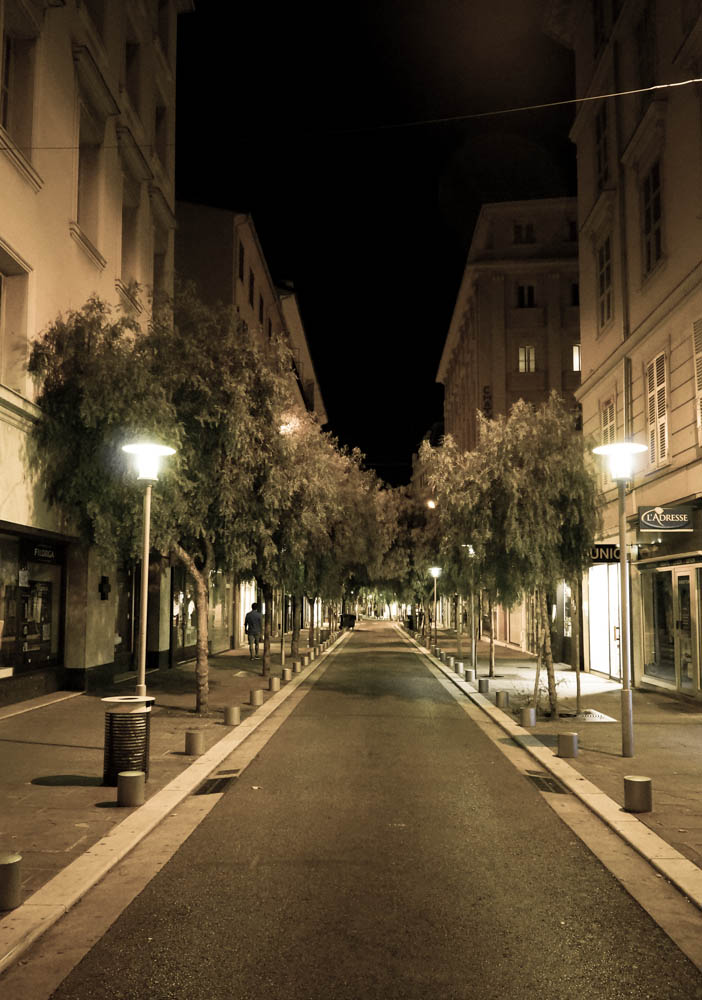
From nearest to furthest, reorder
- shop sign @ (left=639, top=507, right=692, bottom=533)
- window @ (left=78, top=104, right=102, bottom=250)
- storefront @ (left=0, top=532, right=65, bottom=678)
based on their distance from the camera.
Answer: storefront @ (left=0, top=532, right=65, bottom=678) < shop sign @ (left=639, top=507, right=692, bottom=533) < window @ (left=78, top=104, right=102, bottom=250)

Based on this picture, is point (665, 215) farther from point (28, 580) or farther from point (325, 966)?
point (325, 966)

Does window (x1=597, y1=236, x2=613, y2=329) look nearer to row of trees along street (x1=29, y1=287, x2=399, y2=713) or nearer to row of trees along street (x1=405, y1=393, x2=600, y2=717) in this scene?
row of trees along street (x1=405, y1=393, x2=600, y2=717)

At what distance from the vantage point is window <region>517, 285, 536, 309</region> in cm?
5159

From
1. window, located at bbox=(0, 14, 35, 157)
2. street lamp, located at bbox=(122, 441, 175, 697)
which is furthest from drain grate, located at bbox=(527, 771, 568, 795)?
window, located at bbox=(0, 14, 35, 157)

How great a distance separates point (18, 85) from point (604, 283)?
15355 millimetres

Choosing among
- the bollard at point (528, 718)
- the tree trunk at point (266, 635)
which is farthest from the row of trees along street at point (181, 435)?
the tree trunk at point (266, 635)

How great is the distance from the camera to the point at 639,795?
838 centimetres

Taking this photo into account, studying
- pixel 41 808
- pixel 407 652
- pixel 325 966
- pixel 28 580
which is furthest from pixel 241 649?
pixel 325 966

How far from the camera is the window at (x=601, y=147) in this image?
23.5m

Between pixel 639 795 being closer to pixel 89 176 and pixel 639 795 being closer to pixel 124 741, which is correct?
pixel 124 741

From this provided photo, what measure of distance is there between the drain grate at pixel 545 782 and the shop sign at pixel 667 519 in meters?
7.91

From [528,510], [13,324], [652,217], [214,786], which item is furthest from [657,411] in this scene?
[214,786]

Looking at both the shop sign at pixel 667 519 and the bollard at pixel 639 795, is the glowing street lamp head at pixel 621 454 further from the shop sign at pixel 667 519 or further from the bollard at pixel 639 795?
the shop sign at pixel 667 519

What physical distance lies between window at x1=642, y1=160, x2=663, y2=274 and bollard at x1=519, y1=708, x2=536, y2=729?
10.5 m
